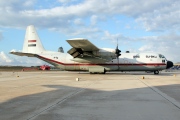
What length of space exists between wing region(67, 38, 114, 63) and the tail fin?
7.55 m

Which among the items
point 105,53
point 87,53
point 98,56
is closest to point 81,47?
point 87,53

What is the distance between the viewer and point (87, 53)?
33.7 metres

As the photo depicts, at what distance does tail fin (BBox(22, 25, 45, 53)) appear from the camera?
37.8 meters

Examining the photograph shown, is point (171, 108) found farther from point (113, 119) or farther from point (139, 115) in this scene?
point (113, 119)

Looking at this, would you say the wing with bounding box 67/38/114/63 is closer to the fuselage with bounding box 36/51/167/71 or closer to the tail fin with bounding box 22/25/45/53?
the fuselage with bounding box 36/51/167/71

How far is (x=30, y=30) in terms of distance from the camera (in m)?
38.4

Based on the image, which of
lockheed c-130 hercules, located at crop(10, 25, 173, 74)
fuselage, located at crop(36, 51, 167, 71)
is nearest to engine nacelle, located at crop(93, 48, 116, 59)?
lockheed c-130 hercules, located at crop(10, 25, 173, 74)

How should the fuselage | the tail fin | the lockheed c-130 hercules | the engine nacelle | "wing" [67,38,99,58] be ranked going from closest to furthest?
1. "wing" [67,38,99,58]
2. the engine nacelle
3. the lockheed c-130 hercules
4. the fuselage
5. the tail fin

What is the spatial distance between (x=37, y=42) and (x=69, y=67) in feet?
25.3

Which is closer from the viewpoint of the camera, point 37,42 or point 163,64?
point 163,64

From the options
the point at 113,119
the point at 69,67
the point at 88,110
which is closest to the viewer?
the point at 113,119

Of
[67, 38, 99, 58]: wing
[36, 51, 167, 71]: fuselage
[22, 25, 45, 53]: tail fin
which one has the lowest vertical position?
[36, 51, 167, 71]: fuselage

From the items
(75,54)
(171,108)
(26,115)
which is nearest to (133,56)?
(75,54)

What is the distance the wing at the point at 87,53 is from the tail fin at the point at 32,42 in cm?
755
